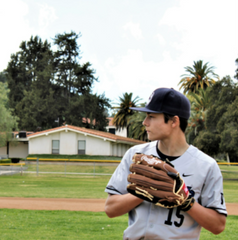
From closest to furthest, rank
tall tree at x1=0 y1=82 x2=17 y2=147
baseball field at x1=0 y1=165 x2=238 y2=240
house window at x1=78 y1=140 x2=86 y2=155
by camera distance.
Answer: baseball field at x1=0 y1=165 x2=238 y2=240 → house window at x1=78 y1=140 x2=86 y2=155 → tall tree at x1=0 y1=82 x2=17 y2=147

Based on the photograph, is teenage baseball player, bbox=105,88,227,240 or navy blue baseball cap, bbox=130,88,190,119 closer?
teenage baseball player, bbox=105,88,227,240

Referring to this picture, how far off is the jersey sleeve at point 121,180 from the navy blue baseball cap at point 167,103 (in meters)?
0.39

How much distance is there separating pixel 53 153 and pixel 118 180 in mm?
42351

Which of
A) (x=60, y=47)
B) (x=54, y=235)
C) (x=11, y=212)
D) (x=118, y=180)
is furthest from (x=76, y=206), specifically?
(x=60, y=47)

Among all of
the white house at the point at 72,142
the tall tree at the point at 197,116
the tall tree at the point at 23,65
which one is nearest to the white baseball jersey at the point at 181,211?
the white house at the point at 72,142

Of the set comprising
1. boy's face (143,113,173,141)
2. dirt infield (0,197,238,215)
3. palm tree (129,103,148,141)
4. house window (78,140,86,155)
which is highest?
palm tree (129,103,148,141)

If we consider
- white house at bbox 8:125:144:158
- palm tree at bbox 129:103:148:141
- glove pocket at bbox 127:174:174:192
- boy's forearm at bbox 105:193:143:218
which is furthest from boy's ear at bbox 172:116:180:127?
palm tree at bbox 129:103:148:141

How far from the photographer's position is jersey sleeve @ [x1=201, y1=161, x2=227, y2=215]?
2346 mm

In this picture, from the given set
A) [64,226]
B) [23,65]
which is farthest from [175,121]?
[23,65]

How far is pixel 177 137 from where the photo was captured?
2502 mm

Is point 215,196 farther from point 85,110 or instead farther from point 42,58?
point 42,58

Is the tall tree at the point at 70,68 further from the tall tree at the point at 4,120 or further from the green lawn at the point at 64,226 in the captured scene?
the green lawn at the point at 64,226

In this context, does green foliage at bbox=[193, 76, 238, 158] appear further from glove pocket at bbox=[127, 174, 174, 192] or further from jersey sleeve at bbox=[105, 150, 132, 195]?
glove pocket at bbox=[127, 174, 174, 192]

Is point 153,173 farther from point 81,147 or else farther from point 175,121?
point 81,147
